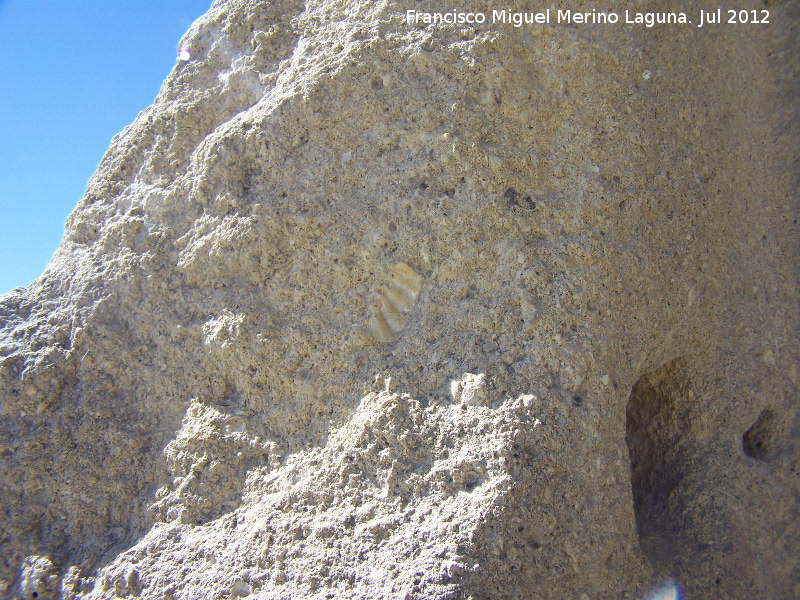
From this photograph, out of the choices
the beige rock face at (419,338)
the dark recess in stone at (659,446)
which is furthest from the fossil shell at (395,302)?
the dark recess in stone at (659,446)

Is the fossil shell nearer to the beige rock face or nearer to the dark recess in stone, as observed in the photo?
the beige rock face

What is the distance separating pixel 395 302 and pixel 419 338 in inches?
4.5

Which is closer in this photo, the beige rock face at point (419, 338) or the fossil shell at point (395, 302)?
the beige rock face at point (419, 338)

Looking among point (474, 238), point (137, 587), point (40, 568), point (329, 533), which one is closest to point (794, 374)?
point (474, 238)

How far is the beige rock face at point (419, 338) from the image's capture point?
43.9 inches

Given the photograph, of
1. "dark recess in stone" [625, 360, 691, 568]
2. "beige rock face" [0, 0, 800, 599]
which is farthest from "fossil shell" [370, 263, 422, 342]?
"dark recess in stone" [625, 360, 691, 568]

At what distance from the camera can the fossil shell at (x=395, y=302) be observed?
4.28 ft

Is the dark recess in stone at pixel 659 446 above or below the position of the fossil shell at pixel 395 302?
below

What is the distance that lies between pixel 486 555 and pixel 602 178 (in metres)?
0.89

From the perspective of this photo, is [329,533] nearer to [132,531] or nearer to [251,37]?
[132,531]

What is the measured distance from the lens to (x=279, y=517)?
1.19m

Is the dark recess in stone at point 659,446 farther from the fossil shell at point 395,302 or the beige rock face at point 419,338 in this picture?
the fossil shell at point 395,302

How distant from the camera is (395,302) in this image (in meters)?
1.32

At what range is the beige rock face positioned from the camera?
1.11 m
